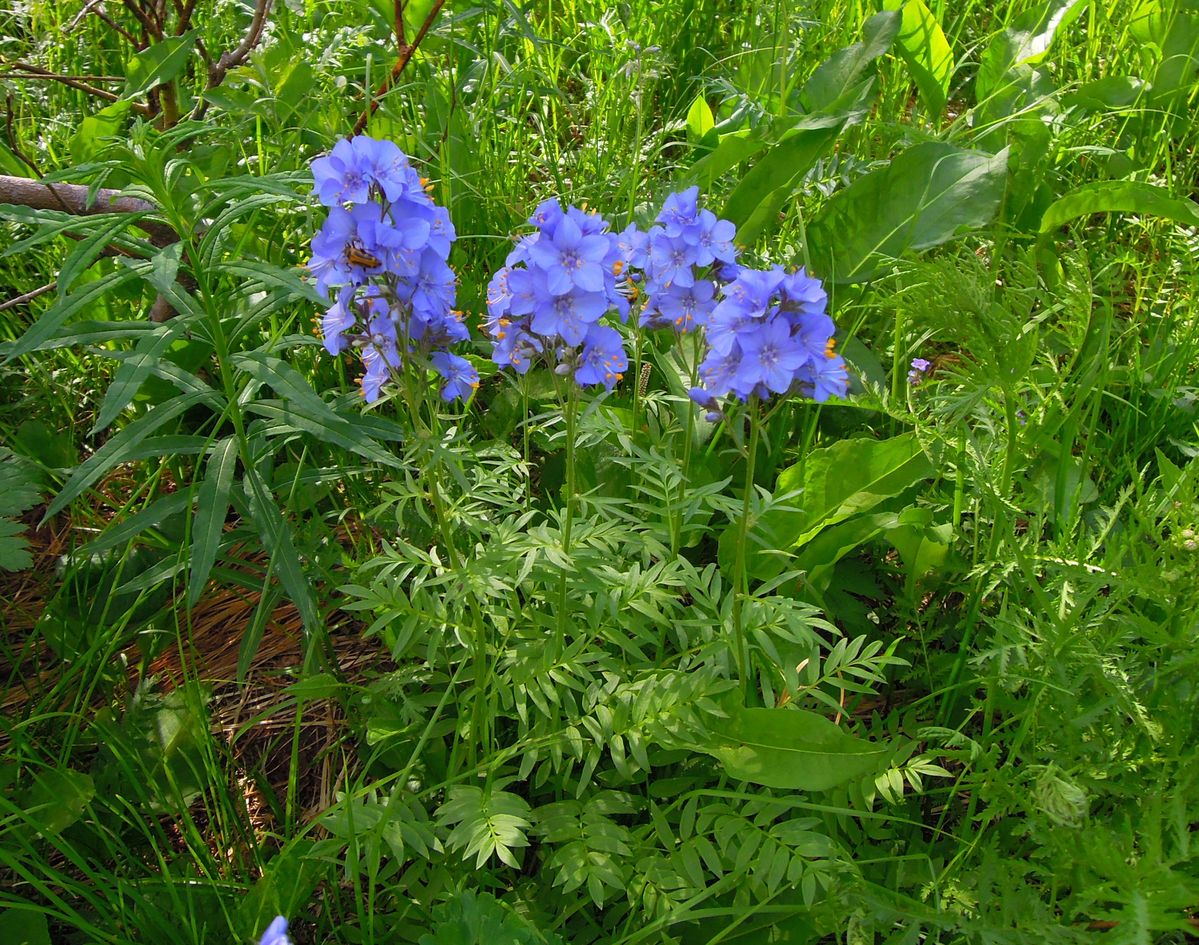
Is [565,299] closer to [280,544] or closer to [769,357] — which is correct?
[769,357]

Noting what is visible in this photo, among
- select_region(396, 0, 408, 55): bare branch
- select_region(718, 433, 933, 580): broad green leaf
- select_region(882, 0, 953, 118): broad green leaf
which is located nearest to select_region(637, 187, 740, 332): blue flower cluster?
select_region(718, 433, 933, 580): broad green leaf

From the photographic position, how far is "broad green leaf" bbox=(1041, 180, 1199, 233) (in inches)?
99.0

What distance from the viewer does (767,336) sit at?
138 centimetres

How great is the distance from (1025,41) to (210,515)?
8.70 feet

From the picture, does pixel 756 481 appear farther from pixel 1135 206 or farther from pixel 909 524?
pixel 1135 206

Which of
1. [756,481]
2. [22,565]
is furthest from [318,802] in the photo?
[756,481]

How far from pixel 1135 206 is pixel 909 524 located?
1.17 metres

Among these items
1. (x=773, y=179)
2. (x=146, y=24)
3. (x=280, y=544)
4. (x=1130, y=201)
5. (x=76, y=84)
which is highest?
(x=146, y=24)

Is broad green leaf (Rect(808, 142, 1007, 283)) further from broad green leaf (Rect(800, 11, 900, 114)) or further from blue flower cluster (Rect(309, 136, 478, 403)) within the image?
blue flower cluster (Rect(309, 136, 478, 403))

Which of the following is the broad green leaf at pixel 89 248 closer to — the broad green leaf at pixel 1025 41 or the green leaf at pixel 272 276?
the green leaf at pixel 272 276

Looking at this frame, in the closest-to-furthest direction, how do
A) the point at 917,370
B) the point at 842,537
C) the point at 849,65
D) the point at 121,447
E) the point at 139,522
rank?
the point at 121,447 < the point at 139,522 < the point at 842,537 < the point at 917,370 < the point at 849,65

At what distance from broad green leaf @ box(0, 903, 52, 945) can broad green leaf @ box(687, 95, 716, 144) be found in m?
2.31

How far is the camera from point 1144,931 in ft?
3.87

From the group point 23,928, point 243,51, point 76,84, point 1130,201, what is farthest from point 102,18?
point 1130,201
